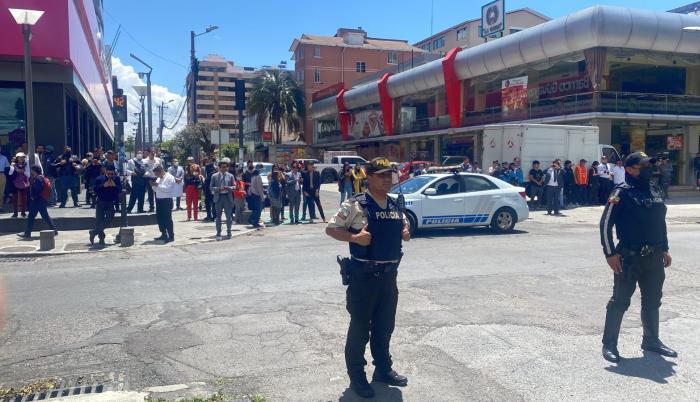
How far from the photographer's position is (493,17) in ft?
136

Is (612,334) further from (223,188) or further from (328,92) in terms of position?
(328,92)

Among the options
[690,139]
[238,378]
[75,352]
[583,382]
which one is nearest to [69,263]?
[75,352]

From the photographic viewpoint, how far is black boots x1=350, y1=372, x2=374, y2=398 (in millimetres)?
4418

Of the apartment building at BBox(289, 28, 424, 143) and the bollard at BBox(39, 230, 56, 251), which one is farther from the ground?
the apartment building at BBox(289, 28, 424, 143)

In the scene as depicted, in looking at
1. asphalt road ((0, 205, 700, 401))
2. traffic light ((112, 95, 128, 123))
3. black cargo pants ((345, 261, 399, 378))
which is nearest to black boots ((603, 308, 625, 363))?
asphalt road ((0, 205, 700, 401))

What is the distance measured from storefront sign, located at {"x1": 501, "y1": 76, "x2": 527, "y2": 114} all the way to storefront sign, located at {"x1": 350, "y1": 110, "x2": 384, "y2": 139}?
15192mm

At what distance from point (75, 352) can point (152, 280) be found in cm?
329

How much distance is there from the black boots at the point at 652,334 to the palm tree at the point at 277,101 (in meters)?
54.8

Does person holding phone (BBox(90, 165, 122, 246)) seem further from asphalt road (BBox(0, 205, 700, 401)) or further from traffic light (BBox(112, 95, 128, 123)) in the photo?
traffic light (BBox(112, 95, 128, 123))

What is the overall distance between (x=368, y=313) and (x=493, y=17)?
1599 inches

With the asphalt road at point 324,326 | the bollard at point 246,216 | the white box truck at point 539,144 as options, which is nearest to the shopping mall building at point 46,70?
the bollard at point 246,216

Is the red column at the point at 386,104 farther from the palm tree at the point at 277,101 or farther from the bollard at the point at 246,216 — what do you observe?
the bollard at the point at 246,216

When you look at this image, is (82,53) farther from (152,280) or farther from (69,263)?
(152,280)

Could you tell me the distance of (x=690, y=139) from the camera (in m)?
28.8
